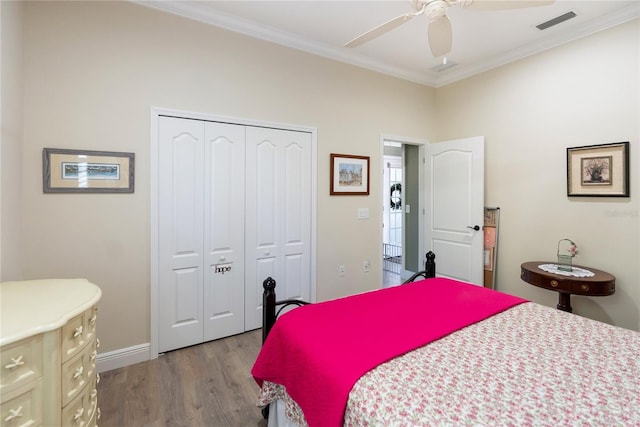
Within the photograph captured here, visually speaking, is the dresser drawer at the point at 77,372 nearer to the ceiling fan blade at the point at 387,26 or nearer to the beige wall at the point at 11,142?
the beige wall at the point at 11,142

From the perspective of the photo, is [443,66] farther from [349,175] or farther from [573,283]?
[573,283]

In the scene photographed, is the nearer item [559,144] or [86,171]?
[86,171]

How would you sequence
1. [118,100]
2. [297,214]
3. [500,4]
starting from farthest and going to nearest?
[297,214] < [118,100] < [500,4]

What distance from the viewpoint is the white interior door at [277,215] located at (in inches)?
118

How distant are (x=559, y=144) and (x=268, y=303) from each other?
3271 millimetres

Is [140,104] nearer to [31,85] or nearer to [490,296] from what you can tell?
[31,85]

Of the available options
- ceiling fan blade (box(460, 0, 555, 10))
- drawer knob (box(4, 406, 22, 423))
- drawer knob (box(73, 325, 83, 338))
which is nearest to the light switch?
ceiling fan blade (box(460, 0, 555, 10))

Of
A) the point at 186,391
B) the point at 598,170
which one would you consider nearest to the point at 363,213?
the point at 598,170

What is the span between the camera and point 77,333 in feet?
4.18

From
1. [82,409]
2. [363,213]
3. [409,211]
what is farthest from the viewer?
[409,211]

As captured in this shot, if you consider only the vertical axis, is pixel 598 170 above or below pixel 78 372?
above

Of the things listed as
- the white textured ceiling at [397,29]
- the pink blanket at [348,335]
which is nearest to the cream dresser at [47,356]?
the pink blanket at [348,335]

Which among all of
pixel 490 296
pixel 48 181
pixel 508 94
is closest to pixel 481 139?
pixel 508 94

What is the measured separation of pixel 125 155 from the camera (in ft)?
7.90
